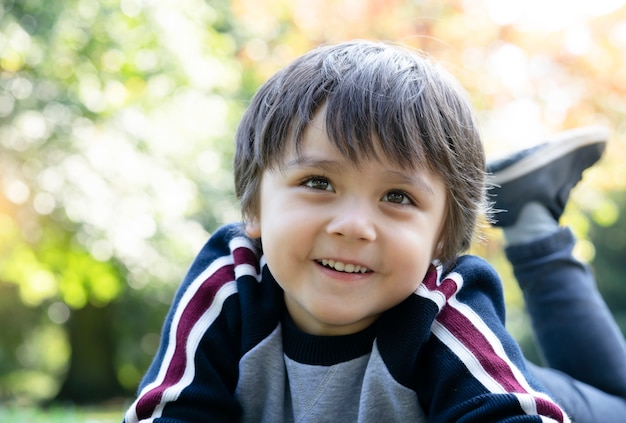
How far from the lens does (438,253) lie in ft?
5.52

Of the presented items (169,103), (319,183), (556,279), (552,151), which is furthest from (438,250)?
(169,103)

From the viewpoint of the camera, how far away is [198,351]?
164 cm

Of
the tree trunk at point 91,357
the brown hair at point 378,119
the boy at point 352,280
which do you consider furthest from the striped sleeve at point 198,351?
the tree trunk at point 91,357

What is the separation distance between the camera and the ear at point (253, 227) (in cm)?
174

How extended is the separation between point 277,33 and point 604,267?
5.54m

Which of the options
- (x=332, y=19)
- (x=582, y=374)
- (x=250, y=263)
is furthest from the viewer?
(x=332, y=19)

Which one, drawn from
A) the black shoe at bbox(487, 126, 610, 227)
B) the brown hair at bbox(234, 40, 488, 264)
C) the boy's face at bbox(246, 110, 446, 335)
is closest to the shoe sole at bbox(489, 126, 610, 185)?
the black shoe at bbox(487, 126, 610, 227)

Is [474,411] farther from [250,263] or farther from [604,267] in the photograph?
[604,267]

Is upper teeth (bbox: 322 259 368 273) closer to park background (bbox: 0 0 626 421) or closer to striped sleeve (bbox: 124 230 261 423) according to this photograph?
striped sleeve (bbox: 124 230 261 423)

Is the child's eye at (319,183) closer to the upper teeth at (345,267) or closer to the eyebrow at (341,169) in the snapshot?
the eyebrow at (341,169)

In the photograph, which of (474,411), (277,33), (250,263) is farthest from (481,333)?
(277,33)

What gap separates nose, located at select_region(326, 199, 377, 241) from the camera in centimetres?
139

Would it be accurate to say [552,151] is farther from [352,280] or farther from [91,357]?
[91,357]

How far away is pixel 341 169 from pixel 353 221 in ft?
0.35
